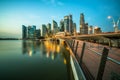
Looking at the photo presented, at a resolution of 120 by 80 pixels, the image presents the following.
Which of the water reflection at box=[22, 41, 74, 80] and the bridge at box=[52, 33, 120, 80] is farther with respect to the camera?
the water reflection at box=[22, 41, 74, 80]

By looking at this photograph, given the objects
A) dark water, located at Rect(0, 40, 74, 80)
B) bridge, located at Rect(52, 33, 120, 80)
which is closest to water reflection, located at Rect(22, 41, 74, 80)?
dark water, located at Rect(0, 40, 74, 80)

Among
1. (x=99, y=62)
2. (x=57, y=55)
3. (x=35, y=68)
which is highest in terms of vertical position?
(x=99, y=62)

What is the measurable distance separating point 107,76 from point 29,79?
9.54 meters

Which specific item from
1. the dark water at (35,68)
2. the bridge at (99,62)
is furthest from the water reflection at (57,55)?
the bridge at (99,62)

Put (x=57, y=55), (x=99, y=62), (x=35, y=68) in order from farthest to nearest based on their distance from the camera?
(x=57, y=55) → (x=35, y=68) → (x=99, y=62)

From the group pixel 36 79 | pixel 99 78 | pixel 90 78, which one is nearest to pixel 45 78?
pixel 36 79

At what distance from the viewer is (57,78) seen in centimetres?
1259

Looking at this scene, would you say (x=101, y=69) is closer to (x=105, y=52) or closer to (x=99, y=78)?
(x=99, y=78)

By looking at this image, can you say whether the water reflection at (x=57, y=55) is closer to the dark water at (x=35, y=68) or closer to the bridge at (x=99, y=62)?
the dark water at (x=35, y=68)

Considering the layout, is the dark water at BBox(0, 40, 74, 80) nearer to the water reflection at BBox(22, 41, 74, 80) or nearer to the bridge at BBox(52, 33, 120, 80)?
the water reflection at BBox(22, 41, 74, 80)

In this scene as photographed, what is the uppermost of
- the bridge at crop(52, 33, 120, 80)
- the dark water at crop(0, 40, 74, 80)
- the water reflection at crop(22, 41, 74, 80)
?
the bridge at crop(52, 33, 120, 80)

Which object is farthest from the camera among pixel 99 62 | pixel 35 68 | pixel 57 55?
pixel 57 55

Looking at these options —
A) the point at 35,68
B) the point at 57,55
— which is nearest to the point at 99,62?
the point at 35,68

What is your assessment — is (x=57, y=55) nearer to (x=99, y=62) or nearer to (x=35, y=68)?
(x=35, y=68)
